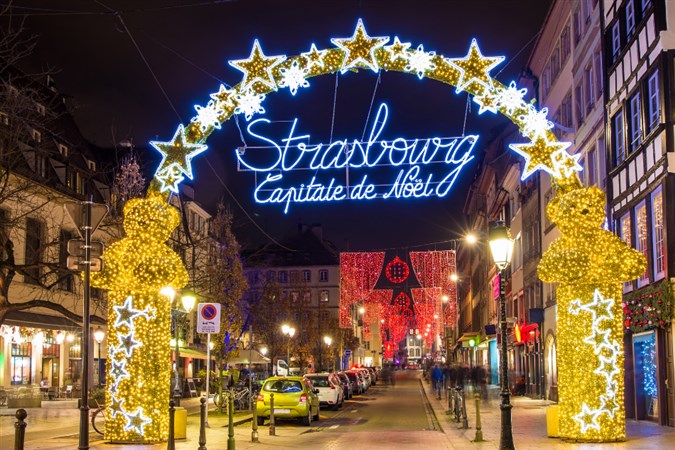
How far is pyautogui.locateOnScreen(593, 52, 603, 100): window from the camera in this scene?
92.1ft

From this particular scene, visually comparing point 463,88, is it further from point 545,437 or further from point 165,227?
point 545,437

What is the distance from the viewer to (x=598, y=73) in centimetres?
2828

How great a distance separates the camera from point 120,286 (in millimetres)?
17328

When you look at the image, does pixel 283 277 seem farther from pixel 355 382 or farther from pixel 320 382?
pixel 320 382

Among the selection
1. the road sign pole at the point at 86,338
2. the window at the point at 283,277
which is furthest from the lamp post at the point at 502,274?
the window at the point at 283,277

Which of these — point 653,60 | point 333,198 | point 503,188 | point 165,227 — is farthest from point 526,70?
point 165,227

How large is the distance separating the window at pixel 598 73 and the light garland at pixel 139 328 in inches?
650

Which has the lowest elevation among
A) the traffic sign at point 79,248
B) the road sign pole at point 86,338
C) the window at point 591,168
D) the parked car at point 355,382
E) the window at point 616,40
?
the parked car at point 355,382

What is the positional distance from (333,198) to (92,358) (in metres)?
29.3

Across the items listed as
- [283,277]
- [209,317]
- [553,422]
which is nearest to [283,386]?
[209,317]

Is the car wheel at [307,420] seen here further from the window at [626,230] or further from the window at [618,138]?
the window at [618,138]

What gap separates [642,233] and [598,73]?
23.0 feet

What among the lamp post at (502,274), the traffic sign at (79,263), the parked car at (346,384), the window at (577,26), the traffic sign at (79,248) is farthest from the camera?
the parked car at (346,384)

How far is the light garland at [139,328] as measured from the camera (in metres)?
17.1
